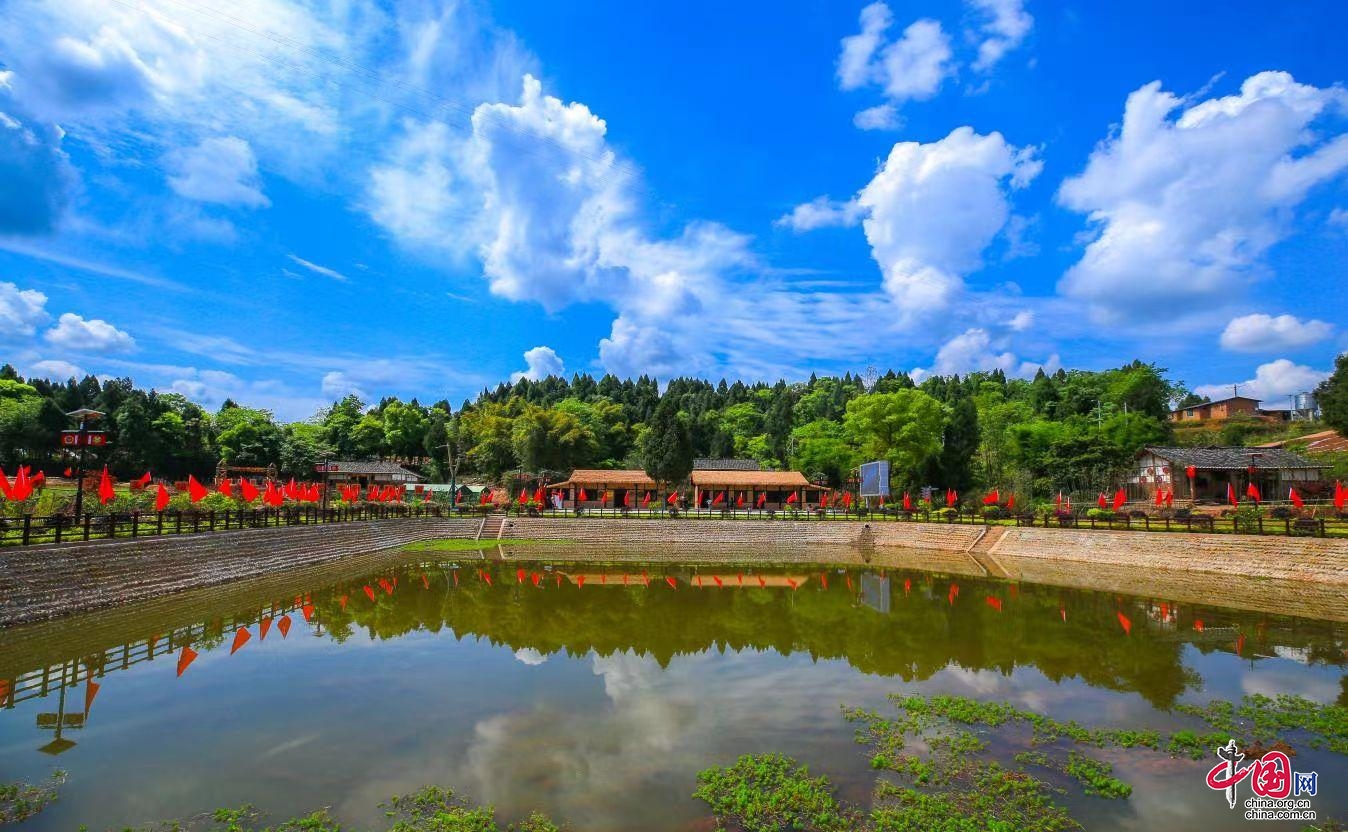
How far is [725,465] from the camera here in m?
54.5

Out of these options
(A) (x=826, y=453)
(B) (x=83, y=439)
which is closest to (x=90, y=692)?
(B) (x=83, y=439)

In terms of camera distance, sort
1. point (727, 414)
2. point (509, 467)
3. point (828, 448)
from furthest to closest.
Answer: point (727, 414)
point (509, 467)
point (828, 448)

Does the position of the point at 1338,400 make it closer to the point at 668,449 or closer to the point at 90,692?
the point at 668,449

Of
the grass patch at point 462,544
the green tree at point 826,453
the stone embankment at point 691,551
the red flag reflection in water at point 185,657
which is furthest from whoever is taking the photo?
the green tree at point 826,453

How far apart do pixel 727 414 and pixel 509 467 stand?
Result: 99.5 feet

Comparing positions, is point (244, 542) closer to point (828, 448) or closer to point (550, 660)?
point (550, 660)

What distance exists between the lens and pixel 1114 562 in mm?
24500

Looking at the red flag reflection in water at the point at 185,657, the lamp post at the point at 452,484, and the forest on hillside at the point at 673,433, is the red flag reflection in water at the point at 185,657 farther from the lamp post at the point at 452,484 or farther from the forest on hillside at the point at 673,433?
the lamp post at the point at 452,484

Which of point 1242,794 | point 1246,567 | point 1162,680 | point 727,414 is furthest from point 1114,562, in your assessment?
point 727,414

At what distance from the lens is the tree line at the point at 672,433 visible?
46.5 m

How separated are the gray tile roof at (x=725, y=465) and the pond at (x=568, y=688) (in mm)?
35017

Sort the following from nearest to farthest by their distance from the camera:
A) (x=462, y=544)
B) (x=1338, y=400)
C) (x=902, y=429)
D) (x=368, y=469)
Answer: (x=462, y=544) < (x=1338, y=400) < (x=902, y=429) < (x=368, y=469)
